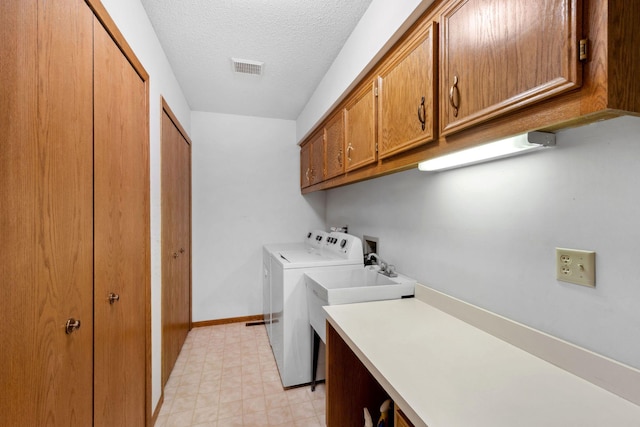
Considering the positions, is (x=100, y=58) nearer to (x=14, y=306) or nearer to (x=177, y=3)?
(x=177, y=3)

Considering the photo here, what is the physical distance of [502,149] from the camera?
1008 millimetres

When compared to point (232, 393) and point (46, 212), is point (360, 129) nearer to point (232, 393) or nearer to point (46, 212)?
point (46, 212)

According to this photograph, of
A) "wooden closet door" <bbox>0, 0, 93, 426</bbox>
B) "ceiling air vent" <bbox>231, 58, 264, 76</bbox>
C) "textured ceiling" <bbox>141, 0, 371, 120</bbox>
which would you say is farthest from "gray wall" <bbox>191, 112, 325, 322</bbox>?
"wooden closet door" <bbox>0, 0, 93, 426</bbox>

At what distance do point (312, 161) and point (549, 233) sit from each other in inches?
88.7

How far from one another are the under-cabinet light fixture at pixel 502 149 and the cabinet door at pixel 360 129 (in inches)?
16.9

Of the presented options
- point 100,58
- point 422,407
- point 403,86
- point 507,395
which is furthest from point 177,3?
point 507,395

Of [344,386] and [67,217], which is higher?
[67,217]

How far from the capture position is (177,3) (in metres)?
1.56

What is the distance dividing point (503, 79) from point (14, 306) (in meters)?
1.38

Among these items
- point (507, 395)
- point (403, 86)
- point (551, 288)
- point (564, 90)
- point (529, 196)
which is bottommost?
point (507, 395)

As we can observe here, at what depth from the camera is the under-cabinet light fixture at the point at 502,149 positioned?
3.01ft

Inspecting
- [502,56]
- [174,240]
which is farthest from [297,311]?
[502,56]

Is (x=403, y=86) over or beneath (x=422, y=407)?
over

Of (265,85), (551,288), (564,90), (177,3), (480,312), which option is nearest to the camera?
(564,90)
